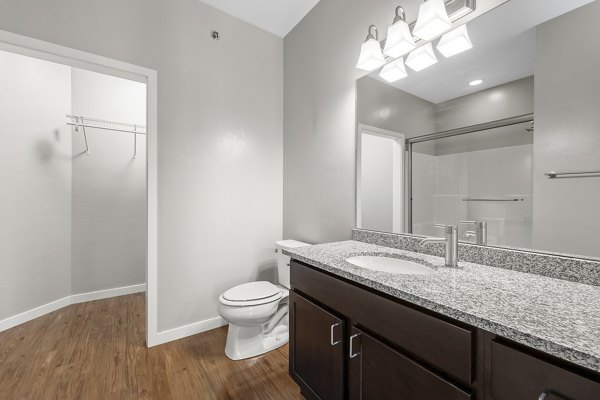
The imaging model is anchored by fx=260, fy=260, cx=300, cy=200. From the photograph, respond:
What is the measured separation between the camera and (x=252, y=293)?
184 centimetres

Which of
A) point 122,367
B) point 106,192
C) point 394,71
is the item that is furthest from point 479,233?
point 106,192

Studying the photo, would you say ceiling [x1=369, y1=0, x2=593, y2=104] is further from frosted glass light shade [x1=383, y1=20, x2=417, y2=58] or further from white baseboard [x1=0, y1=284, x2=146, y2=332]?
white baseboard [x1=0, y1=284, x2=146, y2=332]

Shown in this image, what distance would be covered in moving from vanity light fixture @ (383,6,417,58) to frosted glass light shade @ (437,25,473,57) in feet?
0.48

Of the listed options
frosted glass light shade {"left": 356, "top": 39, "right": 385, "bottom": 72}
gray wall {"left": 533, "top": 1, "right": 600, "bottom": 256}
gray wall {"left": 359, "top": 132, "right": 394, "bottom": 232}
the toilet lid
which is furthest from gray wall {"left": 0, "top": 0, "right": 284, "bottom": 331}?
gray wall {"left": 533, "top": 1, "right": 600, "bottom": 256}

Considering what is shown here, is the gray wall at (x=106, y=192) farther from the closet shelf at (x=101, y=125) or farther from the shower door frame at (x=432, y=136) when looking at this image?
the shower door frame at (x=432, y=136)

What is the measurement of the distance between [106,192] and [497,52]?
11.3ft

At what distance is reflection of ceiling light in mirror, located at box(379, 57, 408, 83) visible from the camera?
4.92 ft

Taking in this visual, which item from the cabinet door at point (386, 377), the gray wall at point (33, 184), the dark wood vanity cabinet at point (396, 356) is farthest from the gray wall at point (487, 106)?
the gray wall at point (33, 184)

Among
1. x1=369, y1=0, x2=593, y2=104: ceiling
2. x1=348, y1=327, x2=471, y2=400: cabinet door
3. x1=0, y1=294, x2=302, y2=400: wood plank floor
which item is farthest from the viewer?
x1=0, y1=294, x2=302, y2=400: wood plank floor

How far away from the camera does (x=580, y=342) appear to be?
50 cm

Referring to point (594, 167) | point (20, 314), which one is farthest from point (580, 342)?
point (20, 314)

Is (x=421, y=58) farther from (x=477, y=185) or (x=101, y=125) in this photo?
(x=101, y=125)

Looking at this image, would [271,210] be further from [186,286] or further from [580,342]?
[580,342]

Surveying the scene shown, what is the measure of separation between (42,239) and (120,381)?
173cm
